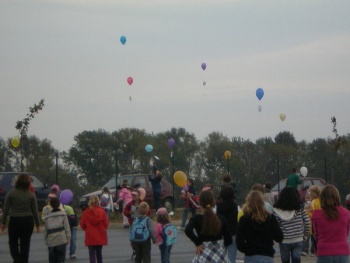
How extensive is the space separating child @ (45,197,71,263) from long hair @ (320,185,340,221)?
703cm

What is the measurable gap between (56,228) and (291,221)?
17.2 feet

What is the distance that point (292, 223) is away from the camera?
12609 mm

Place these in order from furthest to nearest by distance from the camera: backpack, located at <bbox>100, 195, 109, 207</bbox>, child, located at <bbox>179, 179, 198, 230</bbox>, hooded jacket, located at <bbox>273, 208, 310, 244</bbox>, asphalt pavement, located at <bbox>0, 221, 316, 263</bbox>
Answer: backpack, located at <bbox>100, 195, 109, 207</bbox>, child, located at <bbox>179, 179, 198, 230</bbox>, asphalt pavement, located at <bbox>0, 221, 316, 263</bbox>, hooded jacket, located at <bbox>273, 208, 310, 244</bbox>

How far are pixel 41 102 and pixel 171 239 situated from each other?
2247 cm

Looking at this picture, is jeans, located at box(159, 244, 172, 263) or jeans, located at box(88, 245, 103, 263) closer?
jeans, located at box(159, 244, 172, 263)

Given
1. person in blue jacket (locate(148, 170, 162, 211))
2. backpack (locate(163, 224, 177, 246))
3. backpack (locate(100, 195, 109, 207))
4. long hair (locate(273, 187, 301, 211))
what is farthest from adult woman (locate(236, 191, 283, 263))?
person in blue jacket (locate(148, 170, 162, 211))

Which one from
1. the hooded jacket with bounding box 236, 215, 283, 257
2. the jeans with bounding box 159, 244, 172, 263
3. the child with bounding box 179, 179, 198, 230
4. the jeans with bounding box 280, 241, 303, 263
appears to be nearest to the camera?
the hooded jacket with bounding box 236, 215, 283, 257

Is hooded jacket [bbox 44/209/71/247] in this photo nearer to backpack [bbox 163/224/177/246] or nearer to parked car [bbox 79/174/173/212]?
backpack [bbox 163/224/177/246]

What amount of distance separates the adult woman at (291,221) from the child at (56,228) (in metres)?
4.81

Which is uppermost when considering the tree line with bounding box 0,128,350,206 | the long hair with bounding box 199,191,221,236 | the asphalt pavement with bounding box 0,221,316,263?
the tree line with bounding box 0,128,350,206

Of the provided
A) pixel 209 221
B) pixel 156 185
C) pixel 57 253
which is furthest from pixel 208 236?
pixel 156 185

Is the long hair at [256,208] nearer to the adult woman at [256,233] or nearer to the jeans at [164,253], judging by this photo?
the adult woman at [256,233]

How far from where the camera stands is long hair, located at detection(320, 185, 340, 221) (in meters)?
10.2

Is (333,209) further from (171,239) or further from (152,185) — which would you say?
(152,185)
